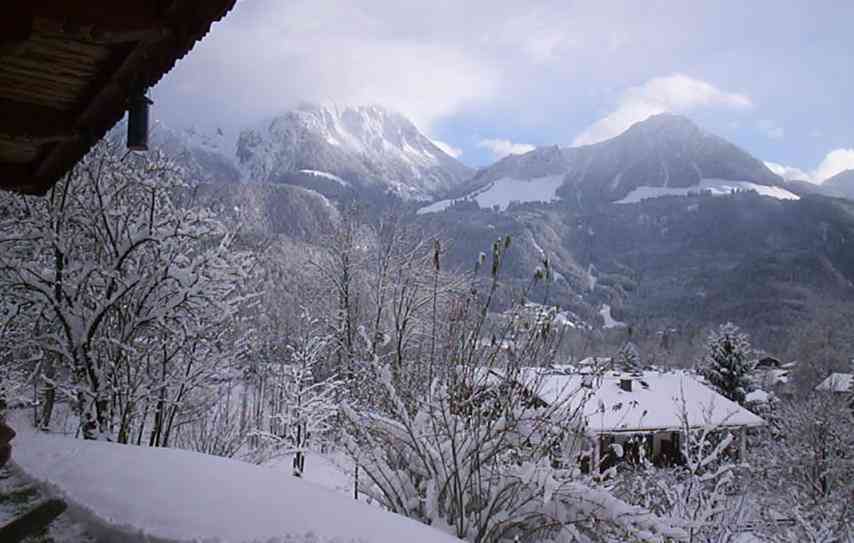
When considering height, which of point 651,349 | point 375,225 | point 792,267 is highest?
point 792,267

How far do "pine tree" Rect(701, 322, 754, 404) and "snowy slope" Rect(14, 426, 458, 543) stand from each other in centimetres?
2911

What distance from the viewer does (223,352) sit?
429 inches

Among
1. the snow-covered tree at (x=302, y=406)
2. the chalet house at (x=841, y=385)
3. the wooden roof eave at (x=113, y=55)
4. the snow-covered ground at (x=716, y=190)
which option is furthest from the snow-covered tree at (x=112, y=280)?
the snow-covered ground at (x=716, y=190)

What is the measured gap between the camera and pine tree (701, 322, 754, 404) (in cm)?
2800

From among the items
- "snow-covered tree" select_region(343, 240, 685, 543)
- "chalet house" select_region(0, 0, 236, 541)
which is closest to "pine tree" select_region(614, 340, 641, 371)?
"snow-covered tree" select_region(343, 240, 685, 543)

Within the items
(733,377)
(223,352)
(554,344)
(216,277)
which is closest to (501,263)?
(554,344)

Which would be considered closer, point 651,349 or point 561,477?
point 561,477

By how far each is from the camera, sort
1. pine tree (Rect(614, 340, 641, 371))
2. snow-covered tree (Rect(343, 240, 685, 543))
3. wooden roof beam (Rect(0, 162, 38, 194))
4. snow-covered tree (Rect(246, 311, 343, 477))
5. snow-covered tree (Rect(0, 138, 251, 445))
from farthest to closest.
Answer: snow-covered tree (Rect(246, 311, 343, 477)), snow-covered tree (Rect(0, 138, 251, 445)), pine tree (Rect(614, 340, 641, 371)), snow-covered tree (Rect(343, 240, 685, 543)), wooden roof beam (Rect(0, 162, 38, 194))

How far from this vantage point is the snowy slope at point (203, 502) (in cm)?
273

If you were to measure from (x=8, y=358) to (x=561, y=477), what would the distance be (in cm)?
1006

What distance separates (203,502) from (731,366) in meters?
30.2

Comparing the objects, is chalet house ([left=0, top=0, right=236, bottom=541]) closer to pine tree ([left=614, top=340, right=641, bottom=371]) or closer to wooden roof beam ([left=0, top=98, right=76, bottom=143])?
wooden roof beam ([left=0, top=98, right=76, bottom=143])

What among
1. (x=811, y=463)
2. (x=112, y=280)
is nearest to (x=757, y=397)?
(x=811, y=463)

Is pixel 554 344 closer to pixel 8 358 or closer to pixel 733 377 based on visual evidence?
pixel 8 358
